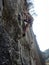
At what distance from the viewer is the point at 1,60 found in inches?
192

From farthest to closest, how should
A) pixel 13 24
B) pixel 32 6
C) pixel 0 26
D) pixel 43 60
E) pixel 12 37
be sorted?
1. pixel 43 60
2. pixel 32 6
3. pixel 13 24
4. pixel 12 37
5. pixel 0 26

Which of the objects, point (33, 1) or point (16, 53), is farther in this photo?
point (33, 1)

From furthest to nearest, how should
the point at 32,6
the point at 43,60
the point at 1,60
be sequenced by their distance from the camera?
the point at 43,60 < the point at 32,6 < the point at 1,60

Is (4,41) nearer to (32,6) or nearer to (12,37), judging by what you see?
(12,37)

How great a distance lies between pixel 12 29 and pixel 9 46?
0.87m

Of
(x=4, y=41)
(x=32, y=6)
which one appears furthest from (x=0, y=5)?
(x=32, y=6)

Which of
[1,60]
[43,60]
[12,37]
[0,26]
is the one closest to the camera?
[1,60]

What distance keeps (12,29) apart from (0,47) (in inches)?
43.0

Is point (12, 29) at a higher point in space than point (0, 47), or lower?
higher

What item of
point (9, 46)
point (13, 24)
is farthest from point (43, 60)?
point (9, 46)

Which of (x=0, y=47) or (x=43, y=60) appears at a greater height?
(x=43, y=60)

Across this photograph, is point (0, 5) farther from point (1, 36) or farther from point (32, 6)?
point (32, 6)

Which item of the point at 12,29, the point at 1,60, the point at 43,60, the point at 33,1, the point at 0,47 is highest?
the point at 33,1

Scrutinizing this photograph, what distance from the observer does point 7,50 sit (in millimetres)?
5113
